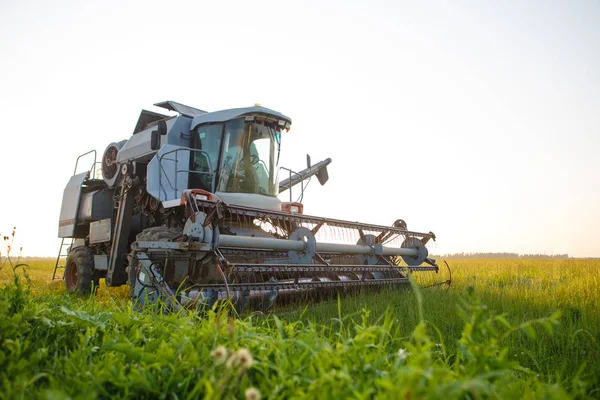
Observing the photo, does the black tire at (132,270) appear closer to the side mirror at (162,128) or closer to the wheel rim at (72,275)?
the side mirror at (162,128)

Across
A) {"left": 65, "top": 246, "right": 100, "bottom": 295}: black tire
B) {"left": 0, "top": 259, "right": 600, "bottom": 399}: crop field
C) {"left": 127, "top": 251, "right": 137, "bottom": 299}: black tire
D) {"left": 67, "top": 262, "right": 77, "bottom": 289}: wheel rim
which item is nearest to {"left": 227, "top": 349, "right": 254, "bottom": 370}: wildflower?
{"left": 0, "top": 259, "right": 600, "bottom": 399}: crop field

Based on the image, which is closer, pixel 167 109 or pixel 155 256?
pixel 155 256

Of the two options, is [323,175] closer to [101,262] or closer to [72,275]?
[101,262]

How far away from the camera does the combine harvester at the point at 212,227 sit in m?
5.43

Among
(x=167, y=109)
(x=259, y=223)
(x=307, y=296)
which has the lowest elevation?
(x=307, y=296)

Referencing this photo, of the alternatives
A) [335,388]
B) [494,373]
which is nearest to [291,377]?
[335,388]

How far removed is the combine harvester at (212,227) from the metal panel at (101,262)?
4cm

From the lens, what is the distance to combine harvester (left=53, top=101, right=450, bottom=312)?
17.8ft

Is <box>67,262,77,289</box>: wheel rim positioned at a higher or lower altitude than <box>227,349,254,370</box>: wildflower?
lower

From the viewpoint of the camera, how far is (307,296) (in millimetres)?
6188

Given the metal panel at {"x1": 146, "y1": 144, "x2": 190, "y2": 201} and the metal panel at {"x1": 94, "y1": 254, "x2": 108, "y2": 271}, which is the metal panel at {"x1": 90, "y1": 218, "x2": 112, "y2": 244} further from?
the metal panel at {"x1": 146, "y1": 144, "x2": 190, "y2": 201}

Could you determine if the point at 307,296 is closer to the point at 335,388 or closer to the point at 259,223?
the point at 259,223

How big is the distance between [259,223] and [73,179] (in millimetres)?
6368

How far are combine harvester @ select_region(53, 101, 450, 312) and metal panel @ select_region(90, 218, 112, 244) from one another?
22 millimetres
